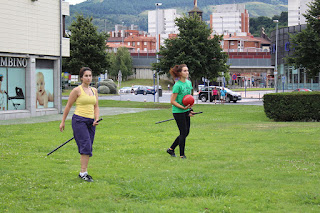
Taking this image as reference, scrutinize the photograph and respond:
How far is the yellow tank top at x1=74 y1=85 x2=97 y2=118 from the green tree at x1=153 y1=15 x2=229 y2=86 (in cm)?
2911

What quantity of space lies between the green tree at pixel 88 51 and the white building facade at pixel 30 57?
17.0 meters

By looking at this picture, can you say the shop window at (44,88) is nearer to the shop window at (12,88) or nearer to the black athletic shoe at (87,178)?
the shop window at (12,88)

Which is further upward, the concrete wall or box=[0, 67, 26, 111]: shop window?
the concrete wall

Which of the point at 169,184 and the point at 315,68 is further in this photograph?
the point at 315,68

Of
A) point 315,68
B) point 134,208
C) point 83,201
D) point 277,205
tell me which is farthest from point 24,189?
→ point 315,68

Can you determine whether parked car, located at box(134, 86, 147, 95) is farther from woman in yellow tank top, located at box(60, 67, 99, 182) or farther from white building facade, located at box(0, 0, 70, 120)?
woman in yellow tank top, located at box(60, 67, 99, 182)

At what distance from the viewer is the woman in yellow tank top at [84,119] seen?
761 centimetres

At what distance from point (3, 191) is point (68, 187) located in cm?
90

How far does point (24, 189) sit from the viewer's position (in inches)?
277

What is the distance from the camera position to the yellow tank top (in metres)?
7.70

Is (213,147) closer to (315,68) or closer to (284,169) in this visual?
(284,169)

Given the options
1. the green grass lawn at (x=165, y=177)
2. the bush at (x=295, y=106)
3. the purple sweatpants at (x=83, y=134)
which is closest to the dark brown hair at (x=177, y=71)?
the green grass lawn at (x=165, y=177)

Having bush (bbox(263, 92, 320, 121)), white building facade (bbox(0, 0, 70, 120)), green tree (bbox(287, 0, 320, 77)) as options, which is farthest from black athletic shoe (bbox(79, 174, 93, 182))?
green tree (bbox(287, 0, 320, 77))

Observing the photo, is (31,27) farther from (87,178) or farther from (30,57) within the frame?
(87,178)
